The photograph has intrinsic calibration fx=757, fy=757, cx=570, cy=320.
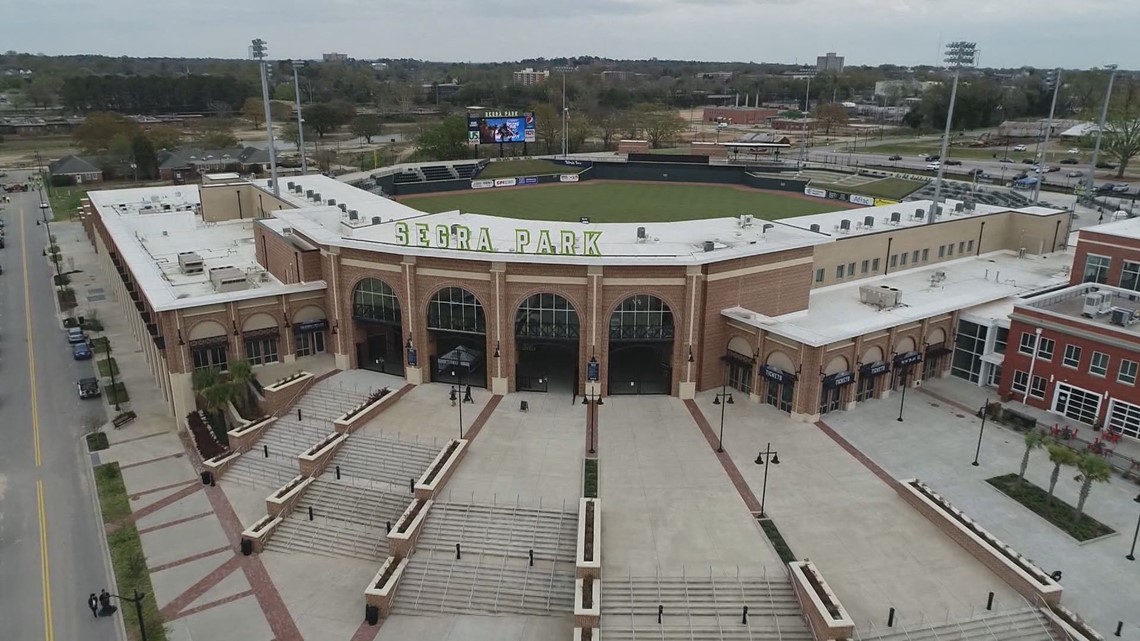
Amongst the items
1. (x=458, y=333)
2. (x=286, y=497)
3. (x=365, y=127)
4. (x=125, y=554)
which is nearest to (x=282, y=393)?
(x=286, y=497)

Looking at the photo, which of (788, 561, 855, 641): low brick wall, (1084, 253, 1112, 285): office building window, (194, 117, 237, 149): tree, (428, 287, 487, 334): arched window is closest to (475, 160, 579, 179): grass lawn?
(194, 117, 237, 149): tree

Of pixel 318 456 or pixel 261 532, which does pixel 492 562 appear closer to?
pixel 261 532

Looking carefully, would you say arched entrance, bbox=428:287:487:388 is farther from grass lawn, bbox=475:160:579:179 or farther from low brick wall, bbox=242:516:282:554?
grass lawn, bbox=475:160:579:179

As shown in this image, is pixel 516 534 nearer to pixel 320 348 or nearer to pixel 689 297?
pixel 689 297

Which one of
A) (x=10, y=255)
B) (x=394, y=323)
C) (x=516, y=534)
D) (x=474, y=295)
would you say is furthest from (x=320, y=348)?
(x=10, y=255)

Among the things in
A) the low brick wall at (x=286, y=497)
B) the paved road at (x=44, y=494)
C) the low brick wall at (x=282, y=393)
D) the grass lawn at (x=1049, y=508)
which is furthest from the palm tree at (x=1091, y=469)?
the low brick wall at (x=282, y=393)
